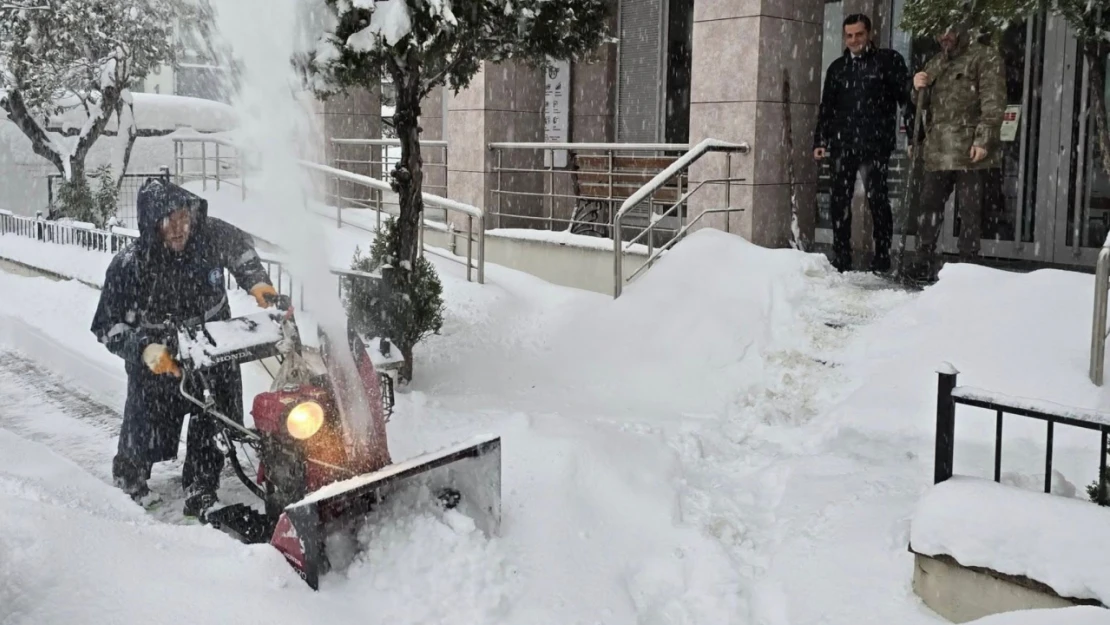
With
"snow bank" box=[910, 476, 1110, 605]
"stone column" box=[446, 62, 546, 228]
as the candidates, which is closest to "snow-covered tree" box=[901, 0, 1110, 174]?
"snow bank" box=[910, 476, 1110, 605]

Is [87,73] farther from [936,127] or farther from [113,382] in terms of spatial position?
[936,127]

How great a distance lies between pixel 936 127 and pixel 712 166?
251 centimetres

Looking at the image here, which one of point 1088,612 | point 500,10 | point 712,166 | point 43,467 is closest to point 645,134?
point 712,166

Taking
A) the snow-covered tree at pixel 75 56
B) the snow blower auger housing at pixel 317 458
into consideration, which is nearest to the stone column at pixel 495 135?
the snow-covered tree at pixel 75 56

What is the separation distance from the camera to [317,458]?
443 cm

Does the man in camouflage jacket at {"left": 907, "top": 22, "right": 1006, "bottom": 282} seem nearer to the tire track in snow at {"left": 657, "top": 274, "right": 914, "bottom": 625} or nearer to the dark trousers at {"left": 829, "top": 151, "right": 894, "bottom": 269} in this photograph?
the dark trousers at {"left": 829, "top": 151, "right": 894, "bottom": 269}

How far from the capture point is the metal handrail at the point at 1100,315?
6.07 metres

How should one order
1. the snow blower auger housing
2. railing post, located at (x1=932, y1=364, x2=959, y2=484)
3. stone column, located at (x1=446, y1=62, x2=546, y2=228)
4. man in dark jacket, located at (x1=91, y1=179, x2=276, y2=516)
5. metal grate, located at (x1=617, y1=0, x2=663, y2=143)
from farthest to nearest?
metal grate, located at (x1=617, y1=0, x2=663, y2=143) < stone column, located at (x1=446, y1=62, x2=546, y2=228) < man in dark jacket, located at (x1=91, y1=179, x2=276, y2=516) < railing post, located at (x1=932, y1=364, x2=959, y2=484) < the snow blower auger housing

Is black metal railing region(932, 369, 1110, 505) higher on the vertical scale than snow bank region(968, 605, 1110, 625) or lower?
higher

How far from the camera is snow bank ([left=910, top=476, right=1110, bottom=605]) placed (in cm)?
393

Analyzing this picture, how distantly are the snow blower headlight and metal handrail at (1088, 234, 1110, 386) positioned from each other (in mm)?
4600

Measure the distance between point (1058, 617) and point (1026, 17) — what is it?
13.9 ft

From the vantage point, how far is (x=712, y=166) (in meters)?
10.6

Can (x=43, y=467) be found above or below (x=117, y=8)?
below
